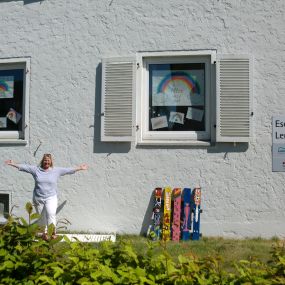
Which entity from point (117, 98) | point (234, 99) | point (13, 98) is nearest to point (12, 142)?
point (13, 98)

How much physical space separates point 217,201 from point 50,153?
2.95 m

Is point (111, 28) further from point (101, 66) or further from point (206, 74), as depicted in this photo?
point (206, 74)

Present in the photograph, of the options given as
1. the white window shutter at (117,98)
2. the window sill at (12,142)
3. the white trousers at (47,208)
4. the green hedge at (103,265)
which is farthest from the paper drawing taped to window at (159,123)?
the green hedge at (103,265)

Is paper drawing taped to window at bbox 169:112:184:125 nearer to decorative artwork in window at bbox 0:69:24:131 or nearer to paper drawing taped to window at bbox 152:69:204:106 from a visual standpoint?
paper drawing taped to window at bbox 152:69:204:106

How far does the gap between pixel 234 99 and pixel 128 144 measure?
73.7 inches

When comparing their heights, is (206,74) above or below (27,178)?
above

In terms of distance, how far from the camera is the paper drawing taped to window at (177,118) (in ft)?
25.5

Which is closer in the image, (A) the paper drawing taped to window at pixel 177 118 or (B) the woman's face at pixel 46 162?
(B) the woman's face at pixel 46 162

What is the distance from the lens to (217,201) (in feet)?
24.1

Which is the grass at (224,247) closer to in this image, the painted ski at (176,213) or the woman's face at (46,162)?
the painted ski at (176,213)

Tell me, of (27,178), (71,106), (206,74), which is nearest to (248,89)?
(206,74)

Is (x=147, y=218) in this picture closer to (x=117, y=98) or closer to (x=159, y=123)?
(x=159, y=123)

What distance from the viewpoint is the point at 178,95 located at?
7.82 metres

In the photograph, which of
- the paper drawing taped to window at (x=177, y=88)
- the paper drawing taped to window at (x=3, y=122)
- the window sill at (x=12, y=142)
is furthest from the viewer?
the paper drawing taped to window at (x=3, y=122)
